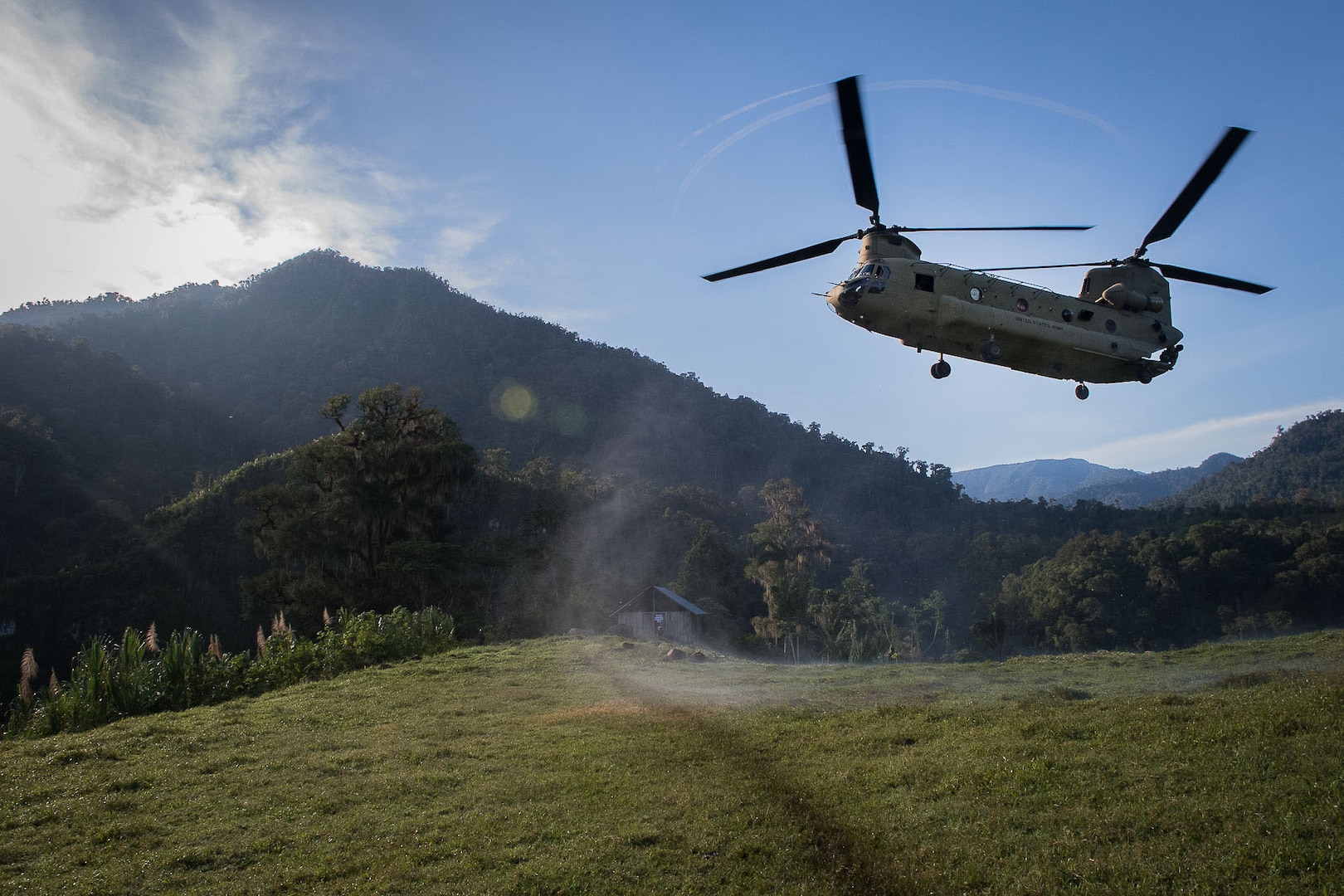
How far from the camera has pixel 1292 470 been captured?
87.4 m

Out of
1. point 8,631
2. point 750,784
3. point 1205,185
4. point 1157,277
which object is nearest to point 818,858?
point 750,784

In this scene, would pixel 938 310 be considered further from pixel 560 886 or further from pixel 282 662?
pixel 282 662

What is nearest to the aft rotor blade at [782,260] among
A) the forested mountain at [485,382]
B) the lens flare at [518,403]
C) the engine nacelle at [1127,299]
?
the engine nacelle at [1127,299]

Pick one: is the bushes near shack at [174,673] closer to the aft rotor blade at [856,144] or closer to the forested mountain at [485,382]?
the aft rotor blade at [856,144]

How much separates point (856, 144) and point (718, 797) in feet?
27.5

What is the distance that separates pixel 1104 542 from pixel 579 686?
51.7 meters

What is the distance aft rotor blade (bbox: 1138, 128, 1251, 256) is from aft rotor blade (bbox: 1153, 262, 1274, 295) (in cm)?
66

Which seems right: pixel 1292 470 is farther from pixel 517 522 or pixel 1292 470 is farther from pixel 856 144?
pixel 856 144

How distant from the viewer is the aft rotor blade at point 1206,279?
13.9 metres

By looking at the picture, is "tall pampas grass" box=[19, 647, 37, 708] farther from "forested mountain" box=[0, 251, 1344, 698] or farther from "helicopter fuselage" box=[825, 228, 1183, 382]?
"forested mountain" box=[0, 251, 1344, 698]

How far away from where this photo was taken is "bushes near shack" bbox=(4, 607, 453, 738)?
13156mm

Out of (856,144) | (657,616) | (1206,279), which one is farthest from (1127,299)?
(657,616)

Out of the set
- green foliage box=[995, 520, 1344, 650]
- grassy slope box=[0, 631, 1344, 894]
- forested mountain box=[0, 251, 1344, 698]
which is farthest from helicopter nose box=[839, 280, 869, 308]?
green foliage box=[995, 520, 1344, 650]

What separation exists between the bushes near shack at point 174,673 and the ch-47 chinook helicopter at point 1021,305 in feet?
39.3
